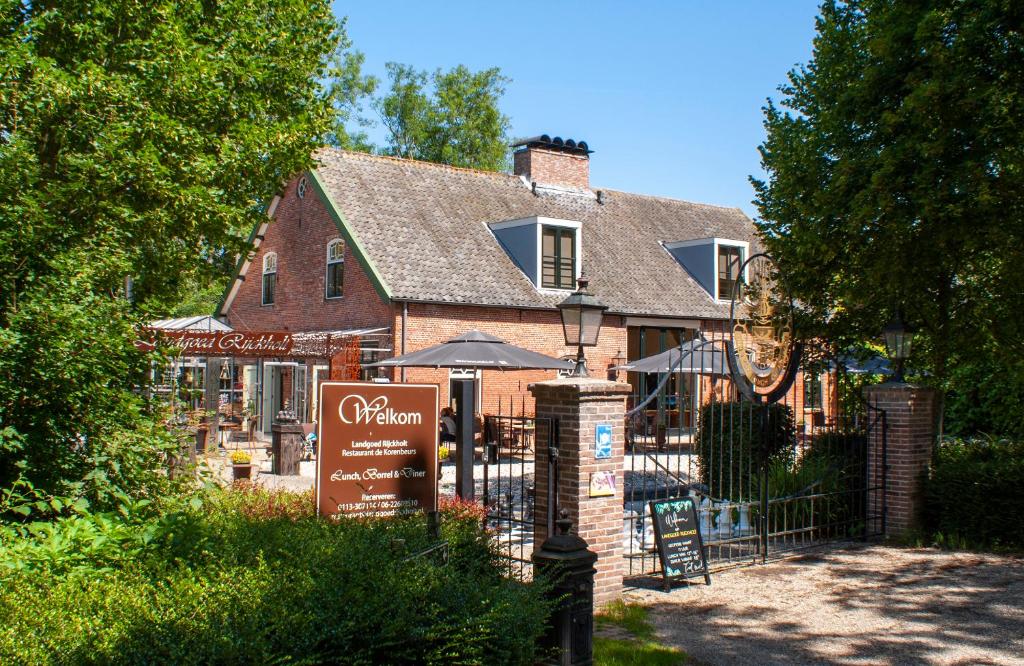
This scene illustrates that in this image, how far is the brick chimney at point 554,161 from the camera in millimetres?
27641

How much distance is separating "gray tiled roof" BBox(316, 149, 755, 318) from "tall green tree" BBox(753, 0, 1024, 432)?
985 centimetres

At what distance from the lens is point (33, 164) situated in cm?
721

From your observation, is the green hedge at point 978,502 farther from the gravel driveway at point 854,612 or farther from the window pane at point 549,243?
the window pane at point 549,243

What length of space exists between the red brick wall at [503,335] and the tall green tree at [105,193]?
11627 millimetres

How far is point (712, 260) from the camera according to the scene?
27.3 metres

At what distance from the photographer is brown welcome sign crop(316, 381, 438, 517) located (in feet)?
21.0

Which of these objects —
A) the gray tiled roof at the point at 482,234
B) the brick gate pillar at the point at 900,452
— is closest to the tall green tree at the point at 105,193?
the brick gate pillar at the point at 900,452

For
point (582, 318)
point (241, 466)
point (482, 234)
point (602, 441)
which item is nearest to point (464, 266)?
point (482, 234)

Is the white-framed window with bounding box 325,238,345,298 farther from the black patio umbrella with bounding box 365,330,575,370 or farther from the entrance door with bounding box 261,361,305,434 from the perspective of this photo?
the black patio umbrella with bounding box 365,330,575,370

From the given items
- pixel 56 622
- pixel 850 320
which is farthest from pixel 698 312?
pixel 56 622

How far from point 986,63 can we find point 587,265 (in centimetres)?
1546

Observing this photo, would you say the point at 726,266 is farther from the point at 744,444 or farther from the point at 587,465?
the point at 587,465

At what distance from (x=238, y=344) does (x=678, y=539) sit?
10463mm

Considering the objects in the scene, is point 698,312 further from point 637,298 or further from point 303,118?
→ point 303,118
